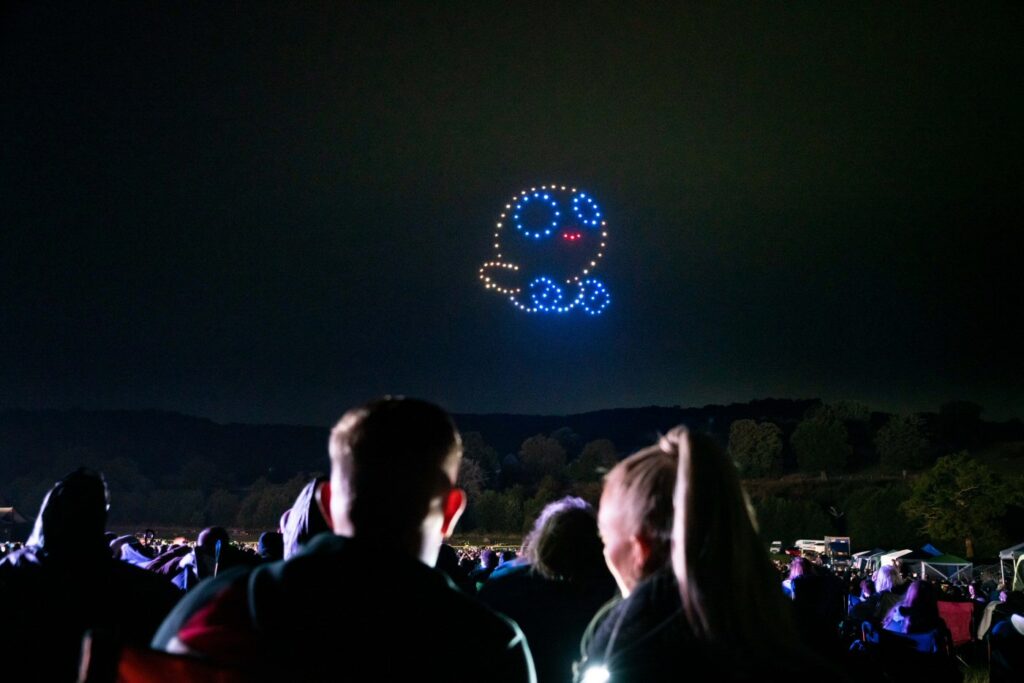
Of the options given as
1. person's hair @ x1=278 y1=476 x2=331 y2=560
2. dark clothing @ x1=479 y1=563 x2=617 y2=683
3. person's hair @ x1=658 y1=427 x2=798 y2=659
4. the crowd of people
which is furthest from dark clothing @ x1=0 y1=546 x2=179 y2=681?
person's hair @ x1=658 y1=427 x2=798 y2=659

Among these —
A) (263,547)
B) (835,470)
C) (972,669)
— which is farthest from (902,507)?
(263,547)

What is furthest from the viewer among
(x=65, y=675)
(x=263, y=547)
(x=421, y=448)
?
(x=263, y=547)

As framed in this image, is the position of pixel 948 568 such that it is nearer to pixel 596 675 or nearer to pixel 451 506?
pixel 596 675

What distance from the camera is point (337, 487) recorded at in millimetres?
2350

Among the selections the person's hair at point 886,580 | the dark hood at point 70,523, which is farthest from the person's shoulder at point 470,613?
the person's hair at point 886,580

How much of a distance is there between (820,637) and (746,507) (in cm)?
216

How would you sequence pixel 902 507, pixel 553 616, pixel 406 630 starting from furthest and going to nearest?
1. pixel 902 507
2. pixel 553 616
3. pixel 406 630

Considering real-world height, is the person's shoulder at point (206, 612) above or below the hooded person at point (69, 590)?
above

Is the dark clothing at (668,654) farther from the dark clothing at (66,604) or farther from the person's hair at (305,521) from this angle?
the dark clothing at (66,604)

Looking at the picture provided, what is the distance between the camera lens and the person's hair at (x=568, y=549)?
4.28m

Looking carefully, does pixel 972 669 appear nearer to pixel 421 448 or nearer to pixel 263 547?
pixel 263 547

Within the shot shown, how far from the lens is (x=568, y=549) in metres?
4.29

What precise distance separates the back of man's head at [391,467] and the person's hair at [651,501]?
1.84 feet

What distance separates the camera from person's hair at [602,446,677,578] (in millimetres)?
2562
